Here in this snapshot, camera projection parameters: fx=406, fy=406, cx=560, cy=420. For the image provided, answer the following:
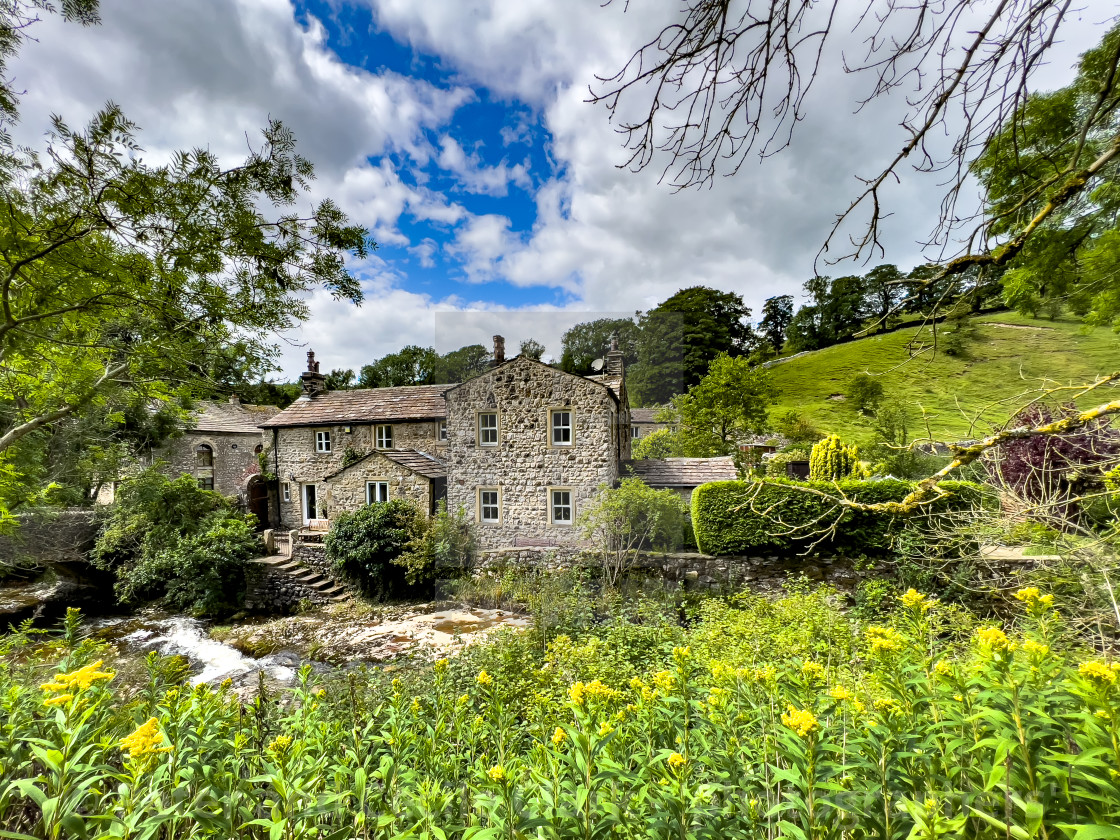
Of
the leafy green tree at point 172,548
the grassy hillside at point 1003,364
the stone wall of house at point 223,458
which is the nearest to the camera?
the grassy hillside at point 1003,364

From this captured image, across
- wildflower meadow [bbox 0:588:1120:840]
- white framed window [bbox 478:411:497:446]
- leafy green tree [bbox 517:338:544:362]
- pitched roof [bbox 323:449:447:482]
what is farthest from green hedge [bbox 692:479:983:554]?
pitched roof [bbox 323:449:447:482]

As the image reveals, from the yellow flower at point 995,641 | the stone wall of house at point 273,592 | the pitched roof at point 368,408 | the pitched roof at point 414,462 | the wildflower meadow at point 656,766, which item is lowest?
the stone wall of house at point 273,592

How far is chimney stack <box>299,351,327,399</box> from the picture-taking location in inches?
594

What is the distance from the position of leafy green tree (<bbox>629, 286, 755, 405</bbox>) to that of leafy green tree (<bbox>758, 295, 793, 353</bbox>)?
9.46 feet

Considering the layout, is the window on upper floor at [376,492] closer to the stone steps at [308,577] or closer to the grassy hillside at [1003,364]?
the stone steps at [308,577]

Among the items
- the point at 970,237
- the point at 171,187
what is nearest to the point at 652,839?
the point at 970,237

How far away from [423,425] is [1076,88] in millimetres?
12866

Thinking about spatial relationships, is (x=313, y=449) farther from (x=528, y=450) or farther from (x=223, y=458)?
(x=528, y=450)

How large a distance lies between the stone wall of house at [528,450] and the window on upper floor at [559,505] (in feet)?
0.35

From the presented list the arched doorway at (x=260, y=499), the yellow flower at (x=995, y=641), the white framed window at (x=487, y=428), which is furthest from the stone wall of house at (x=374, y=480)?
the yellow flower at (x=995, y=641)

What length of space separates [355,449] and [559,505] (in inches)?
294

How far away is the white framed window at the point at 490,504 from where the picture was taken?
34.6 feet

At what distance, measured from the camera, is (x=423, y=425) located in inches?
502

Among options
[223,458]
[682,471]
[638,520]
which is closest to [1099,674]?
[638,520]
